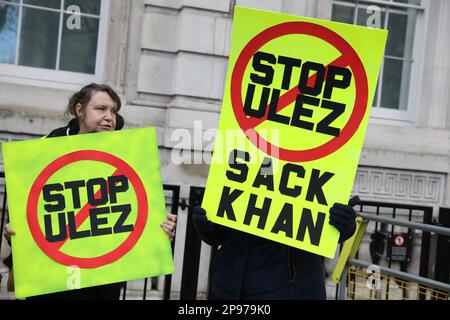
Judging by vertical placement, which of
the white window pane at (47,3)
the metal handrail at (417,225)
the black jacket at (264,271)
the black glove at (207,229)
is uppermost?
the white window pane at (47,3)

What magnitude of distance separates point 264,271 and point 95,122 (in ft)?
3.56

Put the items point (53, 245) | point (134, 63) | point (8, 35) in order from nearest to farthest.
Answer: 1. point (53, 245)
2. point (8, 35)
3. point (134, 63)

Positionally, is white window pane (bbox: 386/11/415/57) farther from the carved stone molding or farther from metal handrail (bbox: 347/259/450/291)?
metal handrail (bbox: 347/259/450/291)

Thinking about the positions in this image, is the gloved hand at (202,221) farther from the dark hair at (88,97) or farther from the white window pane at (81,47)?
the white window pane at (81,47)

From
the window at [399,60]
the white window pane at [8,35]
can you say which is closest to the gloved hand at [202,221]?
the white window pane at [8,35]

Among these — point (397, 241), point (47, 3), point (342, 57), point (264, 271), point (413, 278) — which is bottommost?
point (397, 241)

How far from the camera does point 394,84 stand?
351 inches

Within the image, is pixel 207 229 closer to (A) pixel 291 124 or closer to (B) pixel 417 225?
(A) pixel 291 124

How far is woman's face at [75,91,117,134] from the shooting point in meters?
3.45

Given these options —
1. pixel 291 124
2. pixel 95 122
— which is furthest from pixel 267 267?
pixel 95 122

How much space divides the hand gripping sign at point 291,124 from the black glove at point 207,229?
0.04 metres

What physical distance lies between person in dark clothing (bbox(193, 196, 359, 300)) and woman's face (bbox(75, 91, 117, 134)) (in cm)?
66

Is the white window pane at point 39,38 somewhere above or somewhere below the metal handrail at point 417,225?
above

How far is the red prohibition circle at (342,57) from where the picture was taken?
3.13m
